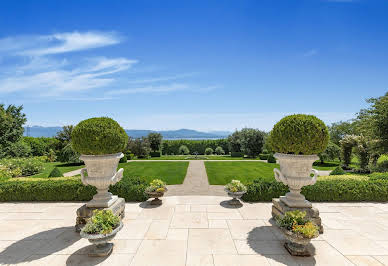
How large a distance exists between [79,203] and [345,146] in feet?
75.1

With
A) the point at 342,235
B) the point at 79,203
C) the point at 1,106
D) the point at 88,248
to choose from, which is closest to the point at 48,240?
the point at 88,248

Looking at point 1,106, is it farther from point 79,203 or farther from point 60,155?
point 79,203

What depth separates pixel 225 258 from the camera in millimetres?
4586

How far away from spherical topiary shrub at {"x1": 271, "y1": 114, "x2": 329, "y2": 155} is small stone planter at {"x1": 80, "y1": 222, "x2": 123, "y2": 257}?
4.83m

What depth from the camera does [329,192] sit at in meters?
8.51

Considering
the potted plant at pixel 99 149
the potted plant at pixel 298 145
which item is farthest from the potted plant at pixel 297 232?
the potted plant at pixel 99 149

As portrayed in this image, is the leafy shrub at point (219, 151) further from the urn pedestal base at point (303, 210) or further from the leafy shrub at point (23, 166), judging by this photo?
the urn pedestal base at point (303, 210)

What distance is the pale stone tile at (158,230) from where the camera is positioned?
18.3 feet

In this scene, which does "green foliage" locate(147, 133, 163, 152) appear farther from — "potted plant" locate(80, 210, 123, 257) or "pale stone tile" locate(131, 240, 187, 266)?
"potted plant" locate(80, 210, 123, 257)

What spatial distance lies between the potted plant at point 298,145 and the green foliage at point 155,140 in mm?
28701

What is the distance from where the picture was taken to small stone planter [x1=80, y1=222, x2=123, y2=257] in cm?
438

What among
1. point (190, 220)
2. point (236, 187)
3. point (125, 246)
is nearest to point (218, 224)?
point (190, 220)

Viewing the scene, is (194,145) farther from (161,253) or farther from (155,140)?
(161,253)

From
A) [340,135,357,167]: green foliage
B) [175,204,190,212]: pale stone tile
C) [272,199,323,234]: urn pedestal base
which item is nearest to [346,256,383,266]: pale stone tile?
[272,199,323,234]: urn pedestal base
